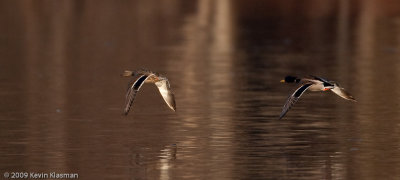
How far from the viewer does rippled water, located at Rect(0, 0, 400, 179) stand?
15320 mm

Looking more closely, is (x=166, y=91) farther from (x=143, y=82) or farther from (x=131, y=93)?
(x=131, y=93)

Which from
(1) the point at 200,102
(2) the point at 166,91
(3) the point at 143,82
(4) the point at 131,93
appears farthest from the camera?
(1) the point at 200,102

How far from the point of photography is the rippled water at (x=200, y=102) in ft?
50.3

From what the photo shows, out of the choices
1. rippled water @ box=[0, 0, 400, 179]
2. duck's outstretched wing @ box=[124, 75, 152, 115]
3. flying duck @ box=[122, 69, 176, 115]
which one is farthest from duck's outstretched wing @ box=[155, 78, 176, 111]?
duck's outstretched wing @ box=[124, 75, 152, 115]

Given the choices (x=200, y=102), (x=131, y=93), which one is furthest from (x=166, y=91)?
(x=200, y=102)

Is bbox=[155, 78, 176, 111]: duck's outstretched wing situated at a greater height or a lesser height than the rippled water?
greater

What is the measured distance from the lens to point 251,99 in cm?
2234

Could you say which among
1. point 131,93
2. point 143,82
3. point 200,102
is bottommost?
point 200,102

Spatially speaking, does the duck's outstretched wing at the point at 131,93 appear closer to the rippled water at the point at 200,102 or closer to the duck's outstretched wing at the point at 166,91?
the rippled water at the point at 200,102

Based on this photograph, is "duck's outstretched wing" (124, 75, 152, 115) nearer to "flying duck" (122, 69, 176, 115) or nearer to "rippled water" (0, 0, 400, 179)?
"flying duck" (122, 69, 176, 115)

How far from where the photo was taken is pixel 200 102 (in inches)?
858

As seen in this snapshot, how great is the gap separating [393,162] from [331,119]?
172 inches

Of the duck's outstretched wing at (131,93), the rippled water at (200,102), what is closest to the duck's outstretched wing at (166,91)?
the rippled water at (200,102)

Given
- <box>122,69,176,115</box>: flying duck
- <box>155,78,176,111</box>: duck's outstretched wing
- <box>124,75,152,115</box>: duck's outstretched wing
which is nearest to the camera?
<box>124,75,152,115</box>: duck's outstretched wing
